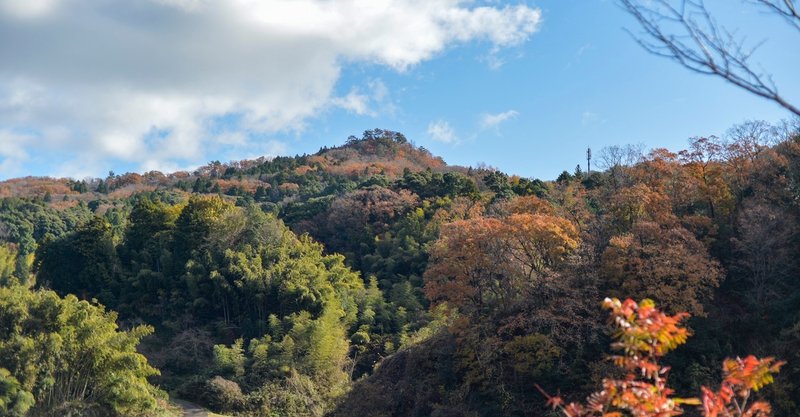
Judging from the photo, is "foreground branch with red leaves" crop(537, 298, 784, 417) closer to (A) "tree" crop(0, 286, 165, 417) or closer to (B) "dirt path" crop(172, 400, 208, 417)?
(A) "tree" crop(0, 286, 165, 417)

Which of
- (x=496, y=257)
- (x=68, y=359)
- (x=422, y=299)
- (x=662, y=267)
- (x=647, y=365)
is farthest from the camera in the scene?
(x=422, y=299)

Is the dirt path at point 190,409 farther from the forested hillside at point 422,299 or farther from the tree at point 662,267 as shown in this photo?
the tree at point 662,267

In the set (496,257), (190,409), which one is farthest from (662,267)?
(190,409)

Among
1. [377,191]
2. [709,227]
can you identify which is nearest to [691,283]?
[709,227]

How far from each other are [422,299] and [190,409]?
30.3 feet

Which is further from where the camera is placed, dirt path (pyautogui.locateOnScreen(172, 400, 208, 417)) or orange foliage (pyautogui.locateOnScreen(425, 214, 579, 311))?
dirt path (pyautogui.locateOnScreen(172, 400, 208, 417))

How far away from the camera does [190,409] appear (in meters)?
19.6

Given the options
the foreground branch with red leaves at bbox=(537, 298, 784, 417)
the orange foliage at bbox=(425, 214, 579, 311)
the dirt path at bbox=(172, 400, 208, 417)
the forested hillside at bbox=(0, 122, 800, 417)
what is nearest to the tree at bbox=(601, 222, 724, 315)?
the forested hillside at bbox=(0, 122, 800, 417)

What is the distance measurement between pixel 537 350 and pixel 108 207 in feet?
120

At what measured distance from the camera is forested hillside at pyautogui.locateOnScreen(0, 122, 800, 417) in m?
14.7

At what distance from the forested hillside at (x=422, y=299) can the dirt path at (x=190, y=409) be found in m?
0.34

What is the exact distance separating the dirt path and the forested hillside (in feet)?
1.12

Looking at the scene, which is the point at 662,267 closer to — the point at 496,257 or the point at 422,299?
the point at 496,257

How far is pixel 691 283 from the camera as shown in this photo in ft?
46.8
